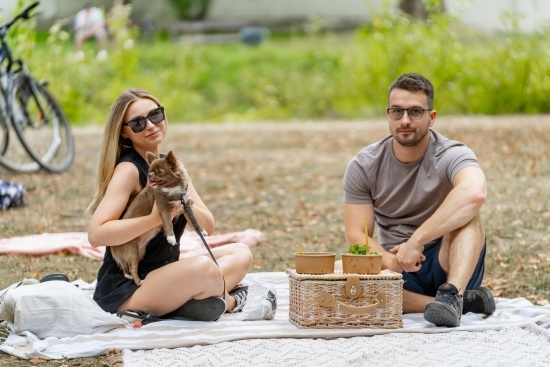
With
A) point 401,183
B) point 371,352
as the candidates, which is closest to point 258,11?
point 401,183

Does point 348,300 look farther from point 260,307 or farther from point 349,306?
point 260,307

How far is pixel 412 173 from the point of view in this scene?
4.59 meters

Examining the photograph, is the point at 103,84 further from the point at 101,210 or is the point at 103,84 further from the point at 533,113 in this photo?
the point at 101,210

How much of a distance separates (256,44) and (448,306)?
21.0 meters

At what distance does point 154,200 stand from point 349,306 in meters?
1.02

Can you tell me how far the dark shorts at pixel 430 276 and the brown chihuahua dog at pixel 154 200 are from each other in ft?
4.14

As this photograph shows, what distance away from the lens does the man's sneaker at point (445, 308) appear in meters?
4.08

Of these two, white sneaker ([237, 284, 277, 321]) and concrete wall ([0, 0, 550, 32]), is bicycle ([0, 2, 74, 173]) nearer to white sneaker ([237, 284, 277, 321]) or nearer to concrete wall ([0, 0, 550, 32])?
white sneaker ([237, 284, 277, 321])

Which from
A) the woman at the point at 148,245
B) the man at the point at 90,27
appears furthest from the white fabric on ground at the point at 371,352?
the man at the point at 90,27

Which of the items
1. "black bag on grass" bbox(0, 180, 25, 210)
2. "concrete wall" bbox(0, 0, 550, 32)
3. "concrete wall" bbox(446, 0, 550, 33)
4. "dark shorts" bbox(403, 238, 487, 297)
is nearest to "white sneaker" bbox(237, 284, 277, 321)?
"dark shorts" bbox(403, 238, 487, 297)

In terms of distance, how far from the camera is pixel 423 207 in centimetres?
461

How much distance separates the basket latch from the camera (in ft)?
13.3

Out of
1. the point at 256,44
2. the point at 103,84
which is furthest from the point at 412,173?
the point at 256,44

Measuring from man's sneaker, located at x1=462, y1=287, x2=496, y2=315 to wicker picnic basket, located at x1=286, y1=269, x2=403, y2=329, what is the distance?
44 centimetres
